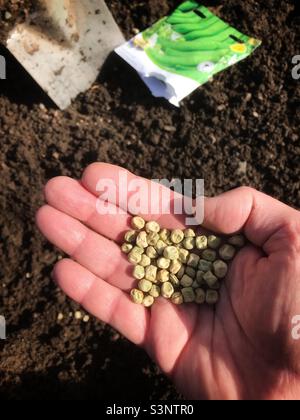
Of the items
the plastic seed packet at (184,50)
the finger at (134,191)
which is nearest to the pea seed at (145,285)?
the finger at (134,191)

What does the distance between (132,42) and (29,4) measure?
2.14 feet

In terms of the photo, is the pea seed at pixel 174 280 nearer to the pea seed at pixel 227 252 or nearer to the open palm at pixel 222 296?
the open palm at pixel 222 296

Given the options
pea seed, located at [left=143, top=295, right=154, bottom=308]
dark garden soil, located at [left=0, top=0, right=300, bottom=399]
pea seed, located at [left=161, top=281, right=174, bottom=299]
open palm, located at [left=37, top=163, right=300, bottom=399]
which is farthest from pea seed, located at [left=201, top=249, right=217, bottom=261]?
dark garden soil, located at [left=0, top=0, right=300, bottom=399]

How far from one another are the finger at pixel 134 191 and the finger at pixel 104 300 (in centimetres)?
38

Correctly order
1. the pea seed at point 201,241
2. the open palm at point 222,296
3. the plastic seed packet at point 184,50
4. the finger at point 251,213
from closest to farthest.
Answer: the open palm at point 222,296 → the finger at point 251,213 → the pea seed at point 201,241 → the plastic seed packet at point 184,50

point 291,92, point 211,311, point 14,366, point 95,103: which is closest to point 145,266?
point 211,311

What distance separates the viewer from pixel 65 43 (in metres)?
2.68

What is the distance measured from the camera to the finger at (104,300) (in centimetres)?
206

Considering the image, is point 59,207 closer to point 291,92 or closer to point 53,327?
point 53,327

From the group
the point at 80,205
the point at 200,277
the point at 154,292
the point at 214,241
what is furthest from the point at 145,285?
the point at 80,205

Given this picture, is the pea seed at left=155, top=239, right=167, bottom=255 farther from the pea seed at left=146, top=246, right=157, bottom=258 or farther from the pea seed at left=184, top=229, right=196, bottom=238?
the pea seed at left=184, top=229, right=196, bottom=238

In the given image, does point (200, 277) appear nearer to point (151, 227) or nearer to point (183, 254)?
point (183, 254)

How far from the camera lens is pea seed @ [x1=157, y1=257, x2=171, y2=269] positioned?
2.16 metres

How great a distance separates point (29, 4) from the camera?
8.07ft
